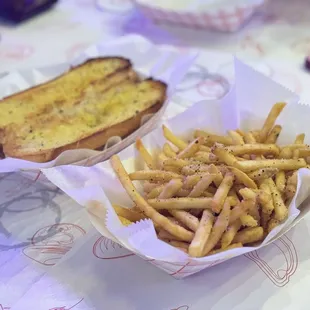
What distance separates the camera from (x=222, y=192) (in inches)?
29.8

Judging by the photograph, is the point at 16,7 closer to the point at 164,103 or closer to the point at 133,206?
the point at 164,103

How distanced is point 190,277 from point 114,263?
0.40ft

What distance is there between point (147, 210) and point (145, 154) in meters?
0.18

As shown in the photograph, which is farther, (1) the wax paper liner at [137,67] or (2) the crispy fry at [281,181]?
(1) the wax paper liner at [137,67]

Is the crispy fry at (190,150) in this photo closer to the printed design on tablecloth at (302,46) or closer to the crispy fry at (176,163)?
the crispy fry at (176,163)

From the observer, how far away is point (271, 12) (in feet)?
5.63

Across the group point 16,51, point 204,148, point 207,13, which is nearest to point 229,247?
point 204,148

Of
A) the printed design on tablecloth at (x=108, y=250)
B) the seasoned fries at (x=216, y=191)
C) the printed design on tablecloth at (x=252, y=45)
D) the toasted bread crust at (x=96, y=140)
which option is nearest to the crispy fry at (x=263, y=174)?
the seasoned fries at (x=216, y=191)

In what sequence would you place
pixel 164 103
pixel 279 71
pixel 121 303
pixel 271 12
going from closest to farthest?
pixel 121 303 < pixel 164 103 < pixel 279 71 < pixel 271 12

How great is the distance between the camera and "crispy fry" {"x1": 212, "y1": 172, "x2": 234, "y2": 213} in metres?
0.74

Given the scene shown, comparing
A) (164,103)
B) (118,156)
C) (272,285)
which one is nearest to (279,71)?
(164,103)

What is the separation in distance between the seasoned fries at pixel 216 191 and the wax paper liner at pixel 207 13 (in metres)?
0.68

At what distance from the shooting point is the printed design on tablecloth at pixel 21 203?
896mm

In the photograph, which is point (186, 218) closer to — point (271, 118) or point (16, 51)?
point (271, 118)
